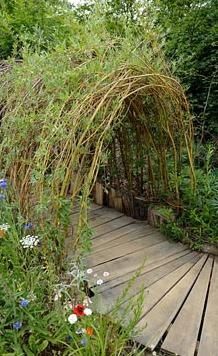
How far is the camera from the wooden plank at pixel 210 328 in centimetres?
158

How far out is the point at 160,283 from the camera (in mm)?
2072

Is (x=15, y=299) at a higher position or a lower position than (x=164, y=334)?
higher

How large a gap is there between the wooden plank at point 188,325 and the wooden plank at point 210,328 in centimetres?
3

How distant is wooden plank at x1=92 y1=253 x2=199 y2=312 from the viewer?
192 centimetres

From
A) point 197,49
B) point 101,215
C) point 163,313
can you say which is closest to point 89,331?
point 163,313

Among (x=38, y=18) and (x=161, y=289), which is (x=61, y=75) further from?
(x=38, y=18)

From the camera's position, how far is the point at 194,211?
2.54 meters

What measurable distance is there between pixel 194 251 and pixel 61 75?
142 centimetres

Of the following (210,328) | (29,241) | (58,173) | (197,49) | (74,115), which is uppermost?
(197,49)

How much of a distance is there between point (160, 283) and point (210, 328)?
0.42 m

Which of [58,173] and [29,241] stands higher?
[58,173]

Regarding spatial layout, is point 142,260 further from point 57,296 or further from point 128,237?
point 57,296

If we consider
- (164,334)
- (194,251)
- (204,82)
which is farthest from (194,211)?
(204,82)

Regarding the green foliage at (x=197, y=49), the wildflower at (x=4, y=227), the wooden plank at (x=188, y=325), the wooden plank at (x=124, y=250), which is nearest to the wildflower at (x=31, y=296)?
the wildflower at (x=4, y=227)
